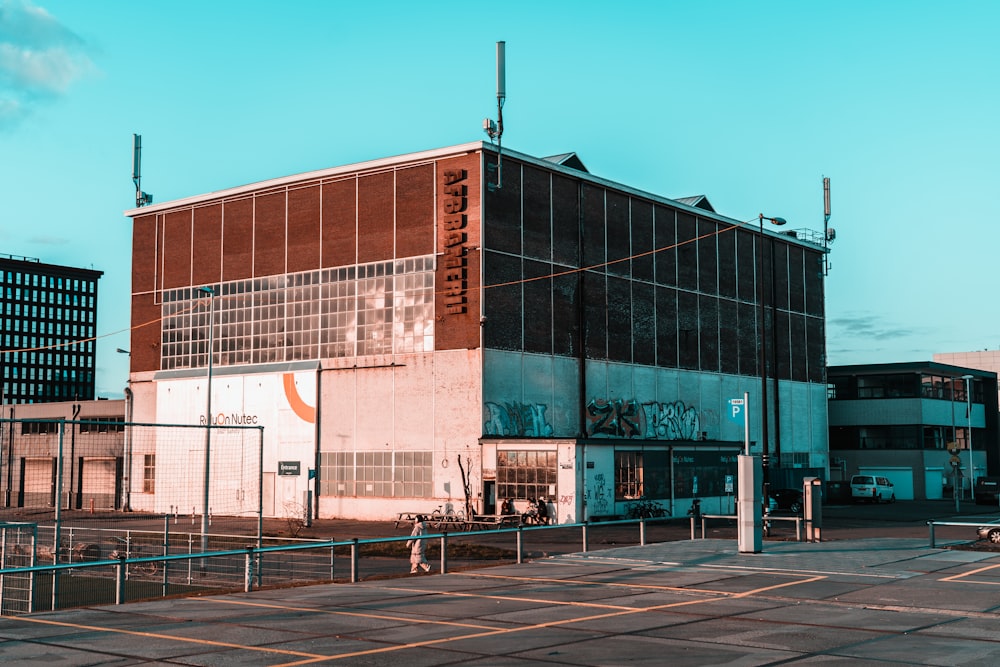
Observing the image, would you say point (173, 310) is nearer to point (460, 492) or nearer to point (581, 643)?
point (460, 492)

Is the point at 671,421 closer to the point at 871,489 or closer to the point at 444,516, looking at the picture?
the point at 444,516

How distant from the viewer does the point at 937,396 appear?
278 feet

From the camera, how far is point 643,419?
5947cm

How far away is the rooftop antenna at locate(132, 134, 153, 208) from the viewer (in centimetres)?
6775

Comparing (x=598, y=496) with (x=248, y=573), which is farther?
(x=598, y=496)

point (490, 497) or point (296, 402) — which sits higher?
point (296, 402)

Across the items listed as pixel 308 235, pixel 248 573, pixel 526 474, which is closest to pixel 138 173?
pixel 308 235

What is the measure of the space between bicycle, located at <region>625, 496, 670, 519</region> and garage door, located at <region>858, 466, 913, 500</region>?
119ft

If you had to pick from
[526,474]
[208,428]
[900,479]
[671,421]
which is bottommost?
[900,479]

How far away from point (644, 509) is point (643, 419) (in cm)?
972

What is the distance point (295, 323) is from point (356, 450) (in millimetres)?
8205

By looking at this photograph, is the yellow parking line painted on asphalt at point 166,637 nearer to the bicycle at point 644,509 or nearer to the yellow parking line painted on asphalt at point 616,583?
the yellow parking line painted on asphalt at point 616,583

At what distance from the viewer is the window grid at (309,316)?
5344 centimetres

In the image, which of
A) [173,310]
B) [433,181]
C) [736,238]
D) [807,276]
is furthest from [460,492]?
[807,276]
